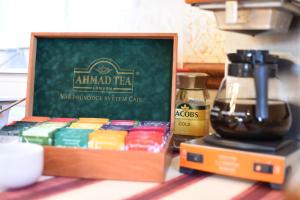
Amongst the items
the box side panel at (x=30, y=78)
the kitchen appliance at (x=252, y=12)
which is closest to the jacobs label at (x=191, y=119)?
the kitchen appliance at (x=252, y=12)

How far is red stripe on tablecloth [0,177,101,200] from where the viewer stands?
2.39 ft

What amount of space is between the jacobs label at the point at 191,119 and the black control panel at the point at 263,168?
0.27m

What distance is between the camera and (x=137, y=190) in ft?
2.50

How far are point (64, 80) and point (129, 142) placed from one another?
35 cm

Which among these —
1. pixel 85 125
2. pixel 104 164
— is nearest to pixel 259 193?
pixel 104 164

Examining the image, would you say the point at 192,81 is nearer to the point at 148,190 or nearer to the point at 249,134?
the point at 249,134

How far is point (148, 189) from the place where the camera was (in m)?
0.77

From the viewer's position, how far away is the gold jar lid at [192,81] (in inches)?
41.5

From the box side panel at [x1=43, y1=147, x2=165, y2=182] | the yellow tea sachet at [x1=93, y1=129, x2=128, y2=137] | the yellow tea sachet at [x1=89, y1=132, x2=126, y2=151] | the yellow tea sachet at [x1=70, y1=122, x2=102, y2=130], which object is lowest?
the box side panel at [x1=43, y1=147, x2=165, y2=182]

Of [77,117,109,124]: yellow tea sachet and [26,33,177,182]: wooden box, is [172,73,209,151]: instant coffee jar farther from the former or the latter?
[77,117,109,124]: yellow tea sachet

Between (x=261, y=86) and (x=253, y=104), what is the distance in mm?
60

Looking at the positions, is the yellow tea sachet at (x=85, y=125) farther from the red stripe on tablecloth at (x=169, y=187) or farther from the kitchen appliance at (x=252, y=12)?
the kitchen appliance at (x=252, y=12)

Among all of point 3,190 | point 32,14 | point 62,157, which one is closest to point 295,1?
point 62,157

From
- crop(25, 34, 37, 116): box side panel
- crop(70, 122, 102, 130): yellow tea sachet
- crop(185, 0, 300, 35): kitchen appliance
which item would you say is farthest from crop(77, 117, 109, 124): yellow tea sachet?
crop(185, 0, 300, 35): kitchen appliance
